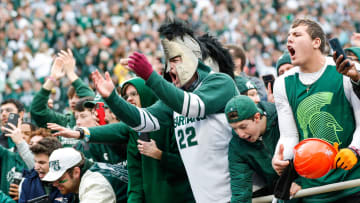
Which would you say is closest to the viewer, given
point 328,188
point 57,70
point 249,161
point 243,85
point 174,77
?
point 328,188

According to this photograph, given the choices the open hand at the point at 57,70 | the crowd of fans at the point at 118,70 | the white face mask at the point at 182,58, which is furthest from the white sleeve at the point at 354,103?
the open hand at the point at 57,70

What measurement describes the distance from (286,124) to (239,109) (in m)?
0.38

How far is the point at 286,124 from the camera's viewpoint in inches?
159

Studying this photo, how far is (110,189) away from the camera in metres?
5.13

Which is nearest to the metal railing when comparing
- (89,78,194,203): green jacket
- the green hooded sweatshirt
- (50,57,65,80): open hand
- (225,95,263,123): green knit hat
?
(225,95,263,123): green knit hat

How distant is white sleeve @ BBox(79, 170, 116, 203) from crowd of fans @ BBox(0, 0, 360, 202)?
0.01m

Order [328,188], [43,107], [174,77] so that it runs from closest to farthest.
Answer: [328,188], [174,77], [43,107]

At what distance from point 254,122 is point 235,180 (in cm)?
45

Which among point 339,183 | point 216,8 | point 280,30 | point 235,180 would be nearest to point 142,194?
point 235,180

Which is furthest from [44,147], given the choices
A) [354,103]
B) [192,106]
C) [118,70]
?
[118,70]

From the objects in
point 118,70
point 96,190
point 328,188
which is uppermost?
point 118,70

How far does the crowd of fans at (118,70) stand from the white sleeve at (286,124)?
0.55 feet

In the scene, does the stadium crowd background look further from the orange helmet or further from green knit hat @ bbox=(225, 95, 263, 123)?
the orange helmet

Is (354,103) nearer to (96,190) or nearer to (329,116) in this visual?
(329,116)
